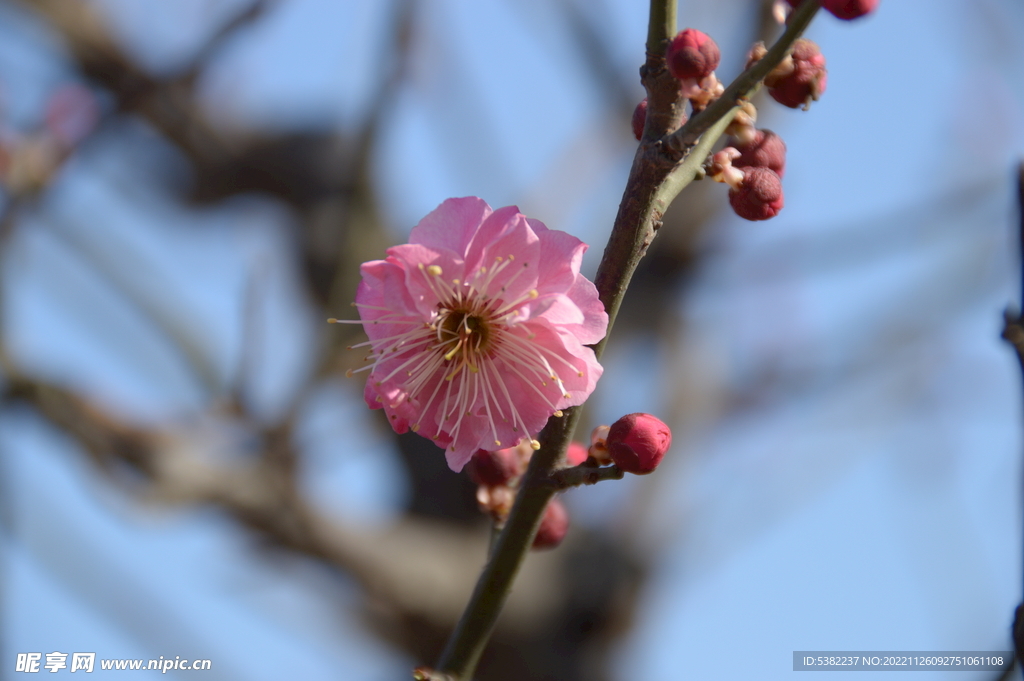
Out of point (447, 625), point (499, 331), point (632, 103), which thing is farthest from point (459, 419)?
point (632, 103)

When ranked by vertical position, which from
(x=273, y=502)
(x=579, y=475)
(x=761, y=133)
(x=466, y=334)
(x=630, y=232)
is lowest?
(x=579, y=475)

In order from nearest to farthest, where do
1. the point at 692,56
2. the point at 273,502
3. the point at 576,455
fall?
the point at 692,56
the point at 576,455
the point at 273,502

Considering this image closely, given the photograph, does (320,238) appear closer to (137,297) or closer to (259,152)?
(259,152)

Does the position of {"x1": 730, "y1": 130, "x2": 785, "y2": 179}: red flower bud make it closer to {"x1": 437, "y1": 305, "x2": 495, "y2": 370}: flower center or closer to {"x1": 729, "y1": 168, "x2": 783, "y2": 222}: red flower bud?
{"x1": 729, "y1": 168, "x2": 783, "y2": 222}: red flower bud

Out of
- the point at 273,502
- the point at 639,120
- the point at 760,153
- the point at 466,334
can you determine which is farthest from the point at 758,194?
the point at 273,502

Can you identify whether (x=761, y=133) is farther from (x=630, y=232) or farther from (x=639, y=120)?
(x=630, y=232)

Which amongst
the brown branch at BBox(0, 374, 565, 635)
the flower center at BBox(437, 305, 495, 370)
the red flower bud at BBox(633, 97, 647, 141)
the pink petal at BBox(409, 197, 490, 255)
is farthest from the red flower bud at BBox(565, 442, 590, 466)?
the brown branch at BBox(0, 374, 565, 635)

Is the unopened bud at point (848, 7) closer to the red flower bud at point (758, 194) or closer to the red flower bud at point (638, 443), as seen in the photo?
the red flower bud at point (758, 194)
